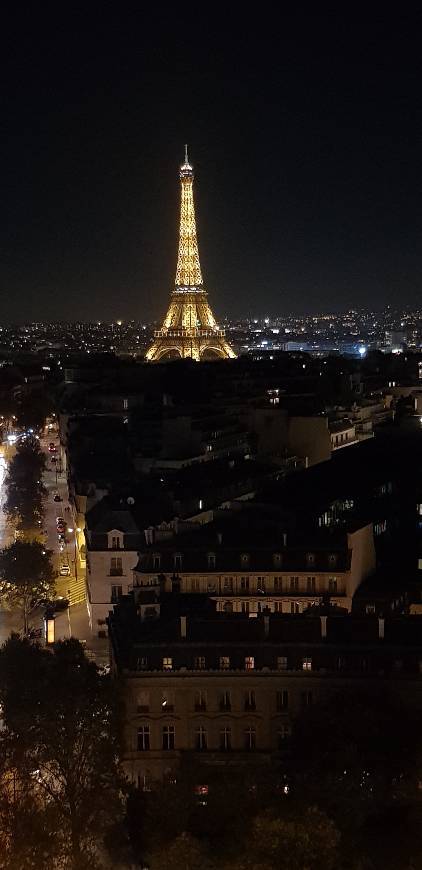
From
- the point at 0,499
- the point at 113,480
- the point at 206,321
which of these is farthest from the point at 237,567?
the point at 206,321

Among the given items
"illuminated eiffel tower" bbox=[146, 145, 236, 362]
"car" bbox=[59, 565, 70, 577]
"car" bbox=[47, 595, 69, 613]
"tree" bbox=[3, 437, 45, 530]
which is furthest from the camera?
"illuminated eiffel tower" bbox=[146, 145, 236, 362]

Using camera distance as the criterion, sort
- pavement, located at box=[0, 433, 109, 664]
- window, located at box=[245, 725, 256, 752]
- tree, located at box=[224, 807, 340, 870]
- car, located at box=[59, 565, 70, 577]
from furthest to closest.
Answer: car, located at box=[59, 565, 70, 577] → pavement, located at box=[0, 433, 109, 664] → window, located at box=[245, 725, 256, 752] → tree, located at box=[224, 807, 340, 870]

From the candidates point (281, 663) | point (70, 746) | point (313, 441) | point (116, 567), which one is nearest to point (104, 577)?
point (116, 567)

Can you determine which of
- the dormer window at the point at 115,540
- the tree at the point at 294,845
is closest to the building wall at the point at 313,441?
the dormer window at the point at 115,540

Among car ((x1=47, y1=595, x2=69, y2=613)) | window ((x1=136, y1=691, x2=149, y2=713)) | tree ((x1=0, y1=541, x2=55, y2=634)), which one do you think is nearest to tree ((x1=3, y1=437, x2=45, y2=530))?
tree ((x1=0, y1=541, x2=55, y2=634))

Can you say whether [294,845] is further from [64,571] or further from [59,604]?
[64,571]

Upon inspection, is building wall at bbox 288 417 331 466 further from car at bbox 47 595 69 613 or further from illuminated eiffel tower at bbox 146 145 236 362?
illuminated eiffel tower at bbox 146 145 236 362
